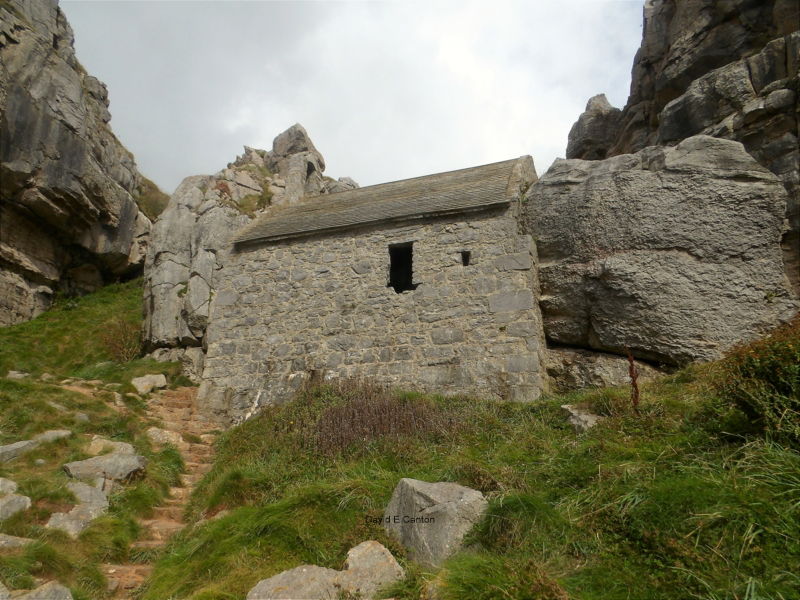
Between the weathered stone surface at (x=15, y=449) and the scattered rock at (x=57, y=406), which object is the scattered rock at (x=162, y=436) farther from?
the weathered stone surface at (x=15, y=449)

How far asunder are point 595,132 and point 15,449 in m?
19.3

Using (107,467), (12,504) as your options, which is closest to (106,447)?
(107,467)

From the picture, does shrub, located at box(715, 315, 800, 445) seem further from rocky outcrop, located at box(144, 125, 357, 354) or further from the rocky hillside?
rocky outcrop, located at box(144, 125, 357, 354)

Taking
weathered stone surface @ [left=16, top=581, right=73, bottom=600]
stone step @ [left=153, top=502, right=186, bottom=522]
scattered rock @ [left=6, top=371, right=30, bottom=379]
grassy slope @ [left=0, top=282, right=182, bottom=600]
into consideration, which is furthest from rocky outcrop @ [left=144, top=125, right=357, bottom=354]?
weathered stone surface @ [left=16, top=581, right=73, bottom=600]

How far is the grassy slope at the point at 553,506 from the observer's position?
375 centimetres

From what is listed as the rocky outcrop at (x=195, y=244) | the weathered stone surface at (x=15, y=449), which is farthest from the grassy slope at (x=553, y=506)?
the rocky outcrop at (x=195, y=244)

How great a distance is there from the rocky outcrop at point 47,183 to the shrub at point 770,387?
1774 cm

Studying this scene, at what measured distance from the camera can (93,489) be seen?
273 inches

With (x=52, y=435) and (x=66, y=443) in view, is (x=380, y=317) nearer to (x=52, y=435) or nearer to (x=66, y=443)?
(x=66, y=443)

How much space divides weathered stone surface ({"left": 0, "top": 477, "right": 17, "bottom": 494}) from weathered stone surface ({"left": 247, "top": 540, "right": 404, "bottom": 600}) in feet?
12.9

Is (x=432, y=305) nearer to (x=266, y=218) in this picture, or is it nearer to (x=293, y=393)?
(x=293, y=393)

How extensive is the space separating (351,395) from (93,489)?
398cm

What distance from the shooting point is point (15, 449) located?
7539mm

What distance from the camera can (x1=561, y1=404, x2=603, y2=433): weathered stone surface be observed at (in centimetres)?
676
